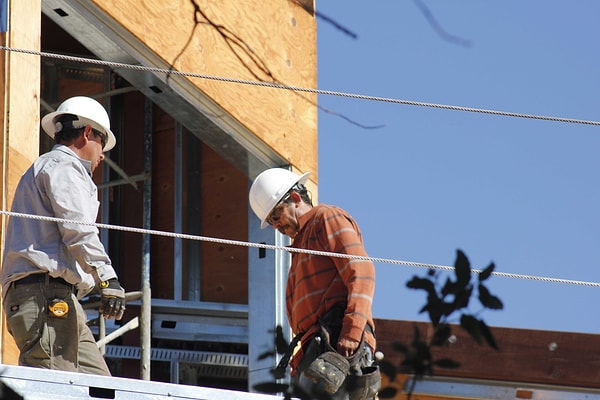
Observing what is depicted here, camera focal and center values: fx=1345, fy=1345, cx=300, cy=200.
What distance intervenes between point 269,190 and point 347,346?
131cm

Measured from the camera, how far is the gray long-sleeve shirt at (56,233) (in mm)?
6398

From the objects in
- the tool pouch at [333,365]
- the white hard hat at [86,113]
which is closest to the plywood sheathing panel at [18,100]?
the white hard hat at [86,113]

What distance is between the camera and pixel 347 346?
265 inches

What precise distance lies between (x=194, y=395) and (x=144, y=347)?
4517 millimetres

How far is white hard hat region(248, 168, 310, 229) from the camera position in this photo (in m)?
7.65

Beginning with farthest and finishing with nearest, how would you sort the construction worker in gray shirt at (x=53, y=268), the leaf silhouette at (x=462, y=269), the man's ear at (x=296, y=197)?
the man's ear at (x=296, y=197) < the construction worker in gray shirt at (x=53, y=268) < the leaf silhouette at (x=462, y=269)

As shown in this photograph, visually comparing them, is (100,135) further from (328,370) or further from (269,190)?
(328,370)

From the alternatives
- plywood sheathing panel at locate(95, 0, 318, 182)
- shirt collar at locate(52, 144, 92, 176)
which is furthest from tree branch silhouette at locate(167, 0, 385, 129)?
shirt collar at locate(52, 144, 92, 176)

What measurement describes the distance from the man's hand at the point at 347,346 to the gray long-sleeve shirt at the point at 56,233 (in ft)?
3.93

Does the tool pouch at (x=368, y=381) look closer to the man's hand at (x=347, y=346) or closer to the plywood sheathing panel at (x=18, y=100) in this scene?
the man's hand at (x=347, y=346)

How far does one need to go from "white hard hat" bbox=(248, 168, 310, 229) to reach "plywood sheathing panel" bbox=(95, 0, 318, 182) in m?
1.45

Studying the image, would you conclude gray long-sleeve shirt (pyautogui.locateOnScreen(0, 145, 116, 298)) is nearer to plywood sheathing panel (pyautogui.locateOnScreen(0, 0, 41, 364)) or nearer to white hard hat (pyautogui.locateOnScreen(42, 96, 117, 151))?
white hard hat (pyautogui.locateOnScreen(42, 96, 117, 151))

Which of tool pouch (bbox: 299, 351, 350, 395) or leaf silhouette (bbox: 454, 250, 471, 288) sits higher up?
leaf silhouette (bbox: 454, 250, 471, 288)

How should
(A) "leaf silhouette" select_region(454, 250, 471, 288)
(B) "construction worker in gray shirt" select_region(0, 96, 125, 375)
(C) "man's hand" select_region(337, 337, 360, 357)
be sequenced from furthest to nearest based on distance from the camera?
(C) "man's hand" select_region(337, 337, 360, 357) → (B) "construction worker in gray shirt" select_region(0, 96, 125, 375) → (A) "leaf silhouette" select_region(454, 250, 471, 288)
